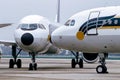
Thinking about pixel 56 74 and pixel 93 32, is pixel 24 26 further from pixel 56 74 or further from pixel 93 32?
pixel 93 32

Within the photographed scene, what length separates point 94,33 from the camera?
25.8 metres

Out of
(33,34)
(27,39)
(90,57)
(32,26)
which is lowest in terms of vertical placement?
(90,57)

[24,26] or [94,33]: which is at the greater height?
[24,26]

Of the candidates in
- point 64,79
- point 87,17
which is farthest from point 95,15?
point 64,79

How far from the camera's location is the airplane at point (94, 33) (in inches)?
1001

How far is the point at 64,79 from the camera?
2214cm

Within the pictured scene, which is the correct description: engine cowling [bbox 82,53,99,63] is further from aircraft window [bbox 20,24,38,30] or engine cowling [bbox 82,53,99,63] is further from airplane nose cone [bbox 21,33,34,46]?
aircraft window [bbox 20,24,38,30]

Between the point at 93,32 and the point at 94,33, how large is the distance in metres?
0.09

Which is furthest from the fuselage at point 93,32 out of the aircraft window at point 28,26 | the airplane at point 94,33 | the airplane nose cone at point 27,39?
the aircraft window at point 28,26

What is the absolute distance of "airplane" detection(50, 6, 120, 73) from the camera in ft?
83.4

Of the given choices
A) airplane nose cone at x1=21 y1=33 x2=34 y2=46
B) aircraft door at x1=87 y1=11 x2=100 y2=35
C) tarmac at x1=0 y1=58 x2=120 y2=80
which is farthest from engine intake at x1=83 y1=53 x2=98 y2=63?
aircraft door at x1=87 y1=11 x2=100 y2=35

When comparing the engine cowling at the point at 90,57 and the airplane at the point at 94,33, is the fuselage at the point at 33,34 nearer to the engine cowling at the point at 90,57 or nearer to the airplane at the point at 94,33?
the engine cowling at the point at 90,57

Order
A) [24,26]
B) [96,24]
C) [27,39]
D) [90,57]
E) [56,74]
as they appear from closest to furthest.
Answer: [96,24] → [56,74] → [27,39] → [90,57] → [24,26]

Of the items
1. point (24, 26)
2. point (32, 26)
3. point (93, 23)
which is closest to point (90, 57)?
point (32, 26)
